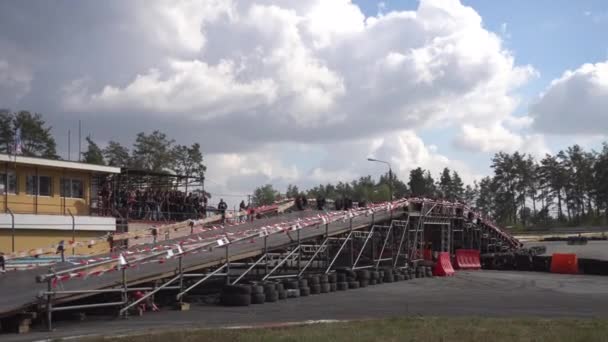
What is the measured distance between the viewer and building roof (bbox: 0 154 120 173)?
3288 cm

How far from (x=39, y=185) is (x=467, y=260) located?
2494 centimetres

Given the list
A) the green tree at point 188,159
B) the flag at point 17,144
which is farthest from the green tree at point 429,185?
the flag at point 17,144

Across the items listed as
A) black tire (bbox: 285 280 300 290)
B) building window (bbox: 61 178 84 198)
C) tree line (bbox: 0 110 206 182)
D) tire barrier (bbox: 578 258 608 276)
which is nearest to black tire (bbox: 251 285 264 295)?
black tire (bbox: 285 280 300 290)

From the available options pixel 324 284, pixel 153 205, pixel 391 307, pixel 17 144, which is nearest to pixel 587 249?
pixel 153 205

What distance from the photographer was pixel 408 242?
34.4 m

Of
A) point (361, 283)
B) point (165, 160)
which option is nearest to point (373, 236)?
point (361, 283)

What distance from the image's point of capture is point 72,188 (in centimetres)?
3712

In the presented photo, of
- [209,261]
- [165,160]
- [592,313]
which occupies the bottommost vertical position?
[592,313]

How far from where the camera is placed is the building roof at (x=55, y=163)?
32875 mm

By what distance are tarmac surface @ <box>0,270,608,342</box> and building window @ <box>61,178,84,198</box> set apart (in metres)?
19.1

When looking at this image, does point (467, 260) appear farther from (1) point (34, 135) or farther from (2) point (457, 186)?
(2) point (457, 186)

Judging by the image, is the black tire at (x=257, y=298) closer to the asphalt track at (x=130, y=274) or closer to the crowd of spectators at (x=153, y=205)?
the asphalt track at (x=130, y=274)

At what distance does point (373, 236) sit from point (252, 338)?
20.7m

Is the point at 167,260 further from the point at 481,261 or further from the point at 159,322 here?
the point at 481,261
